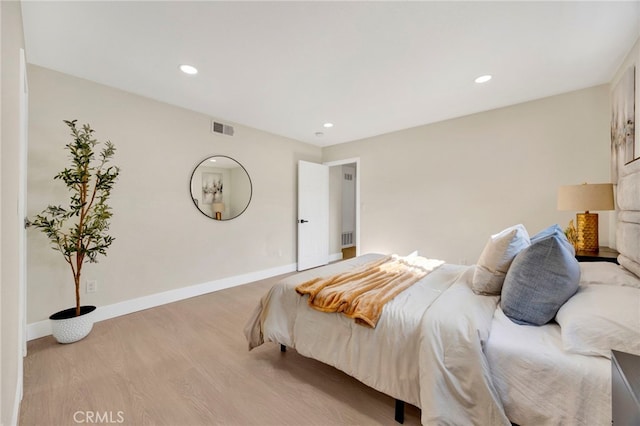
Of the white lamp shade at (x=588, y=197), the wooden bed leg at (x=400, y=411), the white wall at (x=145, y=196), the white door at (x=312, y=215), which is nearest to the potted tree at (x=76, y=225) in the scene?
the white wall at (x=145, y=196)

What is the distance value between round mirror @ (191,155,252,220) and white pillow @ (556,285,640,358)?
362cm

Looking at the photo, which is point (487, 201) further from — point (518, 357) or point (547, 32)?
point (518, 357)

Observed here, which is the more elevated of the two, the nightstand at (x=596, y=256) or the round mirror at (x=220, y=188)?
the round mirror at (x=220, y=188)

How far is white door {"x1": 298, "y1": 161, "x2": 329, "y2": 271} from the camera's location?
4678 mm

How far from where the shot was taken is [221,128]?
359cm

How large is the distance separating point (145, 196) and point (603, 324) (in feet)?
12.5

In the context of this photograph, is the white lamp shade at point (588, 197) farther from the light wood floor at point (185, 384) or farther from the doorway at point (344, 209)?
the doorway at point (344, 209)

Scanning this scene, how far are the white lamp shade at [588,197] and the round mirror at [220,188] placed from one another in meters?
3.77

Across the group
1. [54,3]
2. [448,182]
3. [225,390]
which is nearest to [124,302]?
[225,390]

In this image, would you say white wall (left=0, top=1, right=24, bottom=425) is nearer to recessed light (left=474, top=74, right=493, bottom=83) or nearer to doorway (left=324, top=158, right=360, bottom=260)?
recessed light (left=474, top=74, right=493, bottom=83)

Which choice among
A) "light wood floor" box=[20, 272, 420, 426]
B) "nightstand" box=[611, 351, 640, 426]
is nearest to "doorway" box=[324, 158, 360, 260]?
"light wood floor" box=[20, 272, 420, 426]

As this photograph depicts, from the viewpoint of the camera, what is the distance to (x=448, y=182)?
3652mm

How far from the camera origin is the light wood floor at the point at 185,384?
1441 mm

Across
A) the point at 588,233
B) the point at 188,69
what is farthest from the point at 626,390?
the point at 188,69
